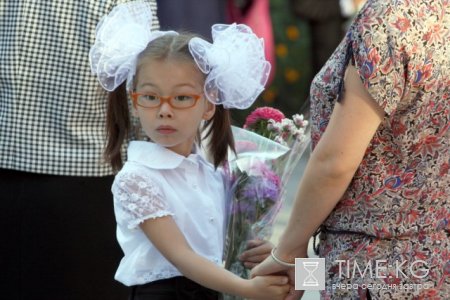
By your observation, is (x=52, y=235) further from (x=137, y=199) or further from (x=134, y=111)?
(x=137, y=199)

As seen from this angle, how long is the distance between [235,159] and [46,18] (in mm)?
802

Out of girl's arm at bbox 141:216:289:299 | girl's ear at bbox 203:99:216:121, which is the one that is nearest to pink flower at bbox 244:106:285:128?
girl's ear at bbox 203:99:216:121

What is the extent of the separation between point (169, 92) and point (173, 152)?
0.18 metres

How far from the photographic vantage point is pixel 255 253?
3.04 metres

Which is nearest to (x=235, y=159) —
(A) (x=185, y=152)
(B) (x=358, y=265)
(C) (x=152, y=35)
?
(A) (x=185, y=152)

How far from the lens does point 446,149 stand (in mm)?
2555

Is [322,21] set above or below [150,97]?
above

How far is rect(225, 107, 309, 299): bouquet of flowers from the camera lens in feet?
10.1

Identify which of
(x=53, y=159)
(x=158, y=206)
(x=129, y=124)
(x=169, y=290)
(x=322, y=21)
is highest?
(x=322, y=21)

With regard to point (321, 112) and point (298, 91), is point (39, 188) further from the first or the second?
point (298, 91)

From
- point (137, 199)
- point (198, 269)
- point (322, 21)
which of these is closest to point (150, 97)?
point (137, 199)

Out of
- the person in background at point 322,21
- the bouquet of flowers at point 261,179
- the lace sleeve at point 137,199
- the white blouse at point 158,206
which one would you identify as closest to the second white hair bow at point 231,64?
the bouquet of flowers at point 261,179

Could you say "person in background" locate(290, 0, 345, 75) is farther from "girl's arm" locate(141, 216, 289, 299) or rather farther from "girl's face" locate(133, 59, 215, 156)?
"girl's arm" locate(141, 216, 289, 299)

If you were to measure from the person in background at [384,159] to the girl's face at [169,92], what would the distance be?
464 millimetres
